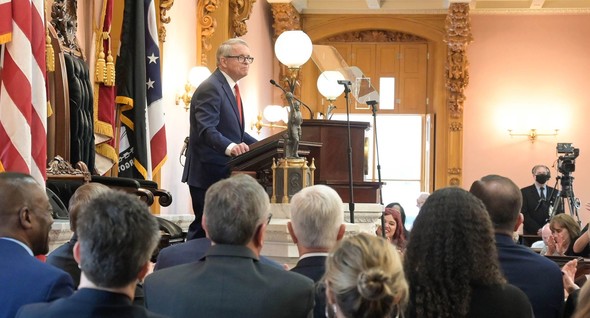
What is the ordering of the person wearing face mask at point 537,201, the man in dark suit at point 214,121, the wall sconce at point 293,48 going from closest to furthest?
the man in dark suit at point 214,121 < the wall sconce at point 293,48 < the person wearing face mask at point 537,201

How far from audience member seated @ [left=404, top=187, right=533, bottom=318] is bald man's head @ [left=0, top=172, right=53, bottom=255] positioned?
3.21ft

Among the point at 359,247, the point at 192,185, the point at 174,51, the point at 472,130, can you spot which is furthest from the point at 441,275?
the point at 472,130

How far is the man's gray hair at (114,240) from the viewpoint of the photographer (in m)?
1.93

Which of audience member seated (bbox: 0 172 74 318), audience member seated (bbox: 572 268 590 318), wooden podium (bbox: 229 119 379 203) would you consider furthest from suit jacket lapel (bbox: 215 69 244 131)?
audience member seated (bbox: 572 268 590 318)

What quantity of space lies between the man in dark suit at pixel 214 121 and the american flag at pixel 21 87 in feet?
2.48

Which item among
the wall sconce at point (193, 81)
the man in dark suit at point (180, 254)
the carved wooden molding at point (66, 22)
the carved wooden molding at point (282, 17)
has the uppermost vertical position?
the carved wooden molding at point (282, 17)

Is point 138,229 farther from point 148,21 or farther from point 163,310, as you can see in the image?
point 148,21

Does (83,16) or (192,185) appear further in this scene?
(83,16)

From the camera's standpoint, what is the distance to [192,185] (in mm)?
5082

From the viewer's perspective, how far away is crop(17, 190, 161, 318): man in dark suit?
6.32 ft

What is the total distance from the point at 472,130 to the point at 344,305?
504 inches

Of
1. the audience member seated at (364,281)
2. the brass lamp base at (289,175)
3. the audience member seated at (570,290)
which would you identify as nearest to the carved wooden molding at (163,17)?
the brass lamp base at (289,175)

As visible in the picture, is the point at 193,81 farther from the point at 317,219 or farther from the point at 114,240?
the point at 114,240

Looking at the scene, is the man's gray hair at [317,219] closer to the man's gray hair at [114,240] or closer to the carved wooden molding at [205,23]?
the man's gray hair at [114,240]
